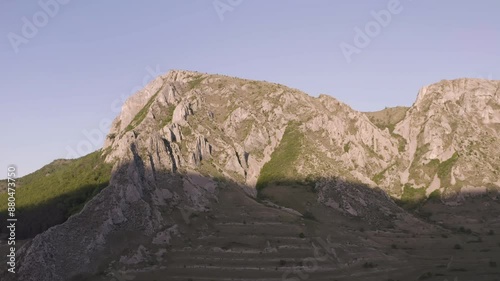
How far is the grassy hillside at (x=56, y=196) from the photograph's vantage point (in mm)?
124625

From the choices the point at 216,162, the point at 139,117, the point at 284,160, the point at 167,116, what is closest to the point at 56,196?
the point at 139,117

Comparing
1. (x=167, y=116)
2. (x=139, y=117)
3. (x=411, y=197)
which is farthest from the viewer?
(x=411, y=197)

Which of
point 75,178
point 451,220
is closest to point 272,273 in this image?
point 75,178

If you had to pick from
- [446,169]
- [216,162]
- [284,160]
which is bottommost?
[446,169]

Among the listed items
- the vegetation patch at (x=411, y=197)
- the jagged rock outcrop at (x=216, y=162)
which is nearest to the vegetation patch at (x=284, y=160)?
the jagged rock outcrop at (x=216, y=162)

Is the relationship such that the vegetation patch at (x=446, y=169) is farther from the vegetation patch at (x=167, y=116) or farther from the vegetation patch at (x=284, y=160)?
the vegetation patch at (x=167, y=116)

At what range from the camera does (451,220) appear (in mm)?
161125

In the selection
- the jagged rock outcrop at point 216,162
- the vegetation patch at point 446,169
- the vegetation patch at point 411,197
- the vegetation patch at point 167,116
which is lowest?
the vegetation patch at point 411,197

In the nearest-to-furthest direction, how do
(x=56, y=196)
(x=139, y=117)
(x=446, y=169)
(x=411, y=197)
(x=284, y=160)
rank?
(x=56, y=196)
(x=284, y=160)
(x=139, y=117)
(x=411, y=197)
(x=446, y=169)

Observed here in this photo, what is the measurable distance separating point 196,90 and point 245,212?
71.9 m

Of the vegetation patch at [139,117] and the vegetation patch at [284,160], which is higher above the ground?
the vegetation patch at [139,117]

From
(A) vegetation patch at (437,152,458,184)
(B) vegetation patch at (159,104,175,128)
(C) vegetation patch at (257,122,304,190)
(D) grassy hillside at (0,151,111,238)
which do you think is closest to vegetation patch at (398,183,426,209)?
(A) vegetation patch at (437,152,458,184)

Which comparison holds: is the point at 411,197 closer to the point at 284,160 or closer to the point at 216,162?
the point at 284,160

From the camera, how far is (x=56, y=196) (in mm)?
134625
